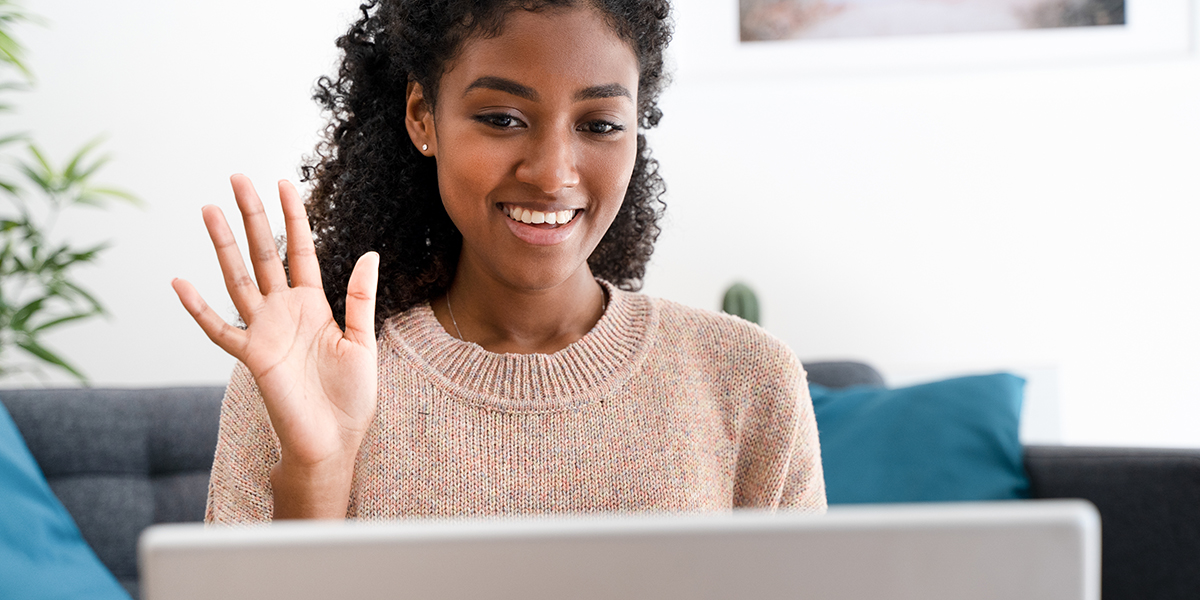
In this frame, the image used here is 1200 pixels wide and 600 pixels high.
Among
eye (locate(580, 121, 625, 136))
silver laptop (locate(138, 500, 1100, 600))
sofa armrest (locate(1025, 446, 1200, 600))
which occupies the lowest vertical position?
sofa armrest (locate(1025, 446, 1200, 600))

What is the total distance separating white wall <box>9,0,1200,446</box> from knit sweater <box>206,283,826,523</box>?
45.2 inches

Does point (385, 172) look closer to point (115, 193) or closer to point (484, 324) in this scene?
point (484, 324)

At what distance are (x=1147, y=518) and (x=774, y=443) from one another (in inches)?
26.9

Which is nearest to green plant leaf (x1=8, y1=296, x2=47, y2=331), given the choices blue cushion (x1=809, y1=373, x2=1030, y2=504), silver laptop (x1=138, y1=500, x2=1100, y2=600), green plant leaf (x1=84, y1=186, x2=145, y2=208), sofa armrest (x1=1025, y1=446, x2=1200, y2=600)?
green plant leaf (x1=84, y1=186, x2=145, y2=208)

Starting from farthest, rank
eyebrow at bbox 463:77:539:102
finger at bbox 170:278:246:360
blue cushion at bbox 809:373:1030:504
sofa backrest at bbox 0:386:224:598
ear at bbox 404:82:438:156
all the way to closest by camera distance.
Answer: sofa backrest at bbox 0:386:224:598, blue cushion at bbox 809:373:1030:504, ear at bbox 404:82:438:156, eyebrow at bbox 463:77:539:102, finger at bbox 170:278:246:360

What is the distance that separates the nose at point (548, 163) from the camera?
92cm

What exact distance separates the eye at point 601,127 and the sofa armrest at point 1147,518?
37.4 inches

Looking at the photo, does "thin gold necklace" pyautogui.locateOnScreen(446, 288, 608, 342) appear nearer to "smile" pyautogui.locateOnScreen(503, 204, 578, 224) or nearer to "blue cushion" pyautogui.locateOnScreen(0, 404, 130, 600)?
"smile" pyautogui.locateOnScreen(503, 204, 578, 224)

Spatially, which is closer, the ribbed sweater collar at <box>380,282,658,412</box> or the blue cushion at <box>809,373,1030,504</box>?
the ribbed sweater collar at <box>380,282,658,412</box>

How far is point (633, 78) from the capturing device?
A: 3.28 ft

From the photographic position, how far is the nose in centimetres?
92

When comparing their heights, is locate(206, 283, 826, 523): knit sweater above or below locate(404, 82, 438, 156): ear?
below

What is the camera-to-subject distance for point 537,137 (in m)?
0.94

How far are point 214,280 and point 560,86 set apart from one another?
1.56 meters
